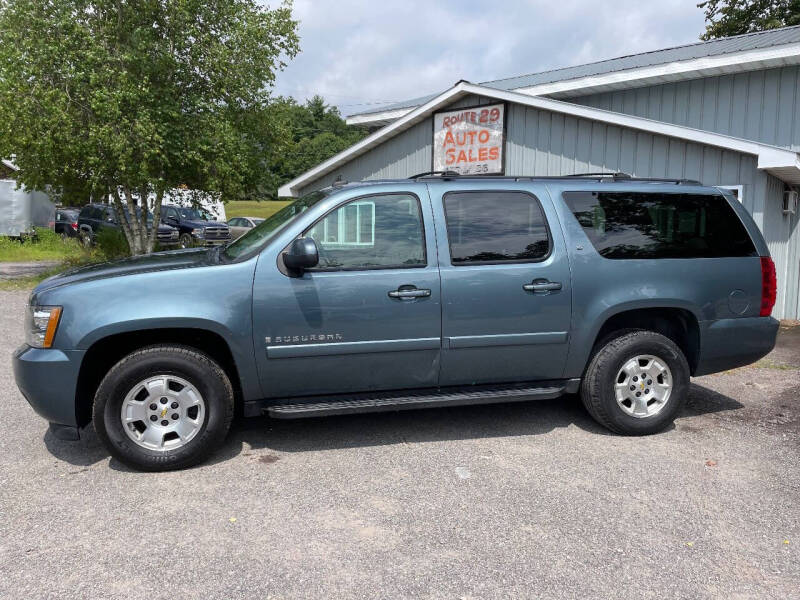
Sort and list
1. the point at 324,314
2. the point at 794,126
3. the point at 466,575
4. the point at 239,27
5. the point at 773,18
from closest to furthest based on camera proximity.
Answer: the point at 466,575, the point at 324,314, the point at 794,126, the point at 239,27, the point at 773,18

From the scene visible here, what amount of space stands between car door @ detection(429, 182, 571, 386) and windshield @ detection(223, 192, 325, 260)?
37.5 inches

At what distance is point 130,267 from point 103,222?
Result: 72.6 ft

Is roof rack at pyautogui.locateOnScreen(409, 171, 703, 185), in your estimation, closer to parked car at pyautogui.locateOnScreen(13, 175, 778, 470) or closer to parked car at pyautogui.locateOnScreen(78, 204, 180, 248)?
parked car at pyautogui.locateOnScreen(13, 175, 778, 470)

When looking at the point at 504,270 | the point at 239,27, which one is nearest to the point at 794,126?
the point at 504,270

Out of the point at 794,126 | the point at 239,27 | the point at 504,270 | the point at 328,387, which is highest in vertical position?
the point at 239,27

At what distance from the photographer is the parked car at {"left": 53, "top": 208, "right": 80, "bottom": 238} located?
86.7 feet

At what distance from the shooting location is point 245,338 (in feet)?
14.0

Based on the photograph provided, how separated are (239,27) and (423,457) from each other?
13.3 m

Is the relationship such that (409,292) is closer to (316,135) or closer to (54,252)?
(54,252)

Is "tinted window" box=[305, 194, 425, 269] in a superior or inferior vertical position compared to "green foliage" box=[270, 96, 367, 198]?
inferior

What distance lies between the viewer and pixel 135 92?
13602mm

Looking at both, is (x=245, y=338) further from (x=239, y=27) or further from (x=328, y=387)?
(x=239, y=27)

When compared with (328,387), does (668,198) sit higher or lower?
higher

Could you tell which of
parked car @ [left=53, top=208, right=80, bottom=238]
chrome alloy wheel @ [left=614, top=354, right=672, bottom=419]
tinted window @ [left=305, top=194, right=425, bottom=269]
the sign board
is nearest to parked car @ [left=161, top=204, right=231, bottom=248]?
parked car @ [left=53, top=208, right=80, bottom=238]
